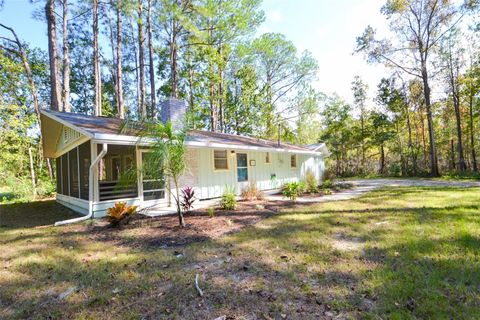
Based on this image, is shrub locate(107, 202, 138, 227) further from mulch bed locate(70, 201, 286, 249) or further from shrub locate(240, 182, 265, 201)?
shrub locate(240, 182, 265, 201)

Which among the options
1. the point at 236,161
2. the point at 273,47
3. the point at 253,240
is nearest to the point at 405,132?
the point at 273,47

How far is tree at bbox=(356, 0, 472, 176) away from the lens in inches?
665

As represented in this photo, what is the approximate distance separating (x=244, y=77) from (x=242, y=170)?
15.6m

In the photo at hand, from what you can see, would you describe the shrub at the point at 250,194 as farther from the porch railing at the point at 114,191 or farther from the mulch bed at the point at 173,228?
the porch railing at the point at 114,191

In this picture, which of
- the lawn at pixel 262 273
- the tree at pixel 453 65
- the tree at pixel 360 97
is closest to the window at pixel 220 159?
the lawn at pixel 262 273

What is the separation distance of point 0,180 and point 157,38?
46.0 ft

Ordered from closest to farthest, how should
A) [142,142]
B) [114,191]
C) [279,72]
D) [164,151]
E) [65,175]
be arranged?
[164,151], [142,142], [114,191], [65,175], [279,72]

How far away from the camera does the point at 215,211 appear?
718 cm

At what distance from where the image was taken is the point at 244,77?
2381 centimetres

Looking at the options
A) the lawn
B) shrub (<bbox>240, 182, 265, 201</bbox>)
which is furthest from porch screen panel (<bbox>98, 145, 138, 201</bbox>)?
shrub (<bbox>240, 182, 265, 201</bbox>)

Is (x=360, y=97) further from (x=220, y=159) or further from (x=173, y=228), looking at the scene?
(x=173, y=228)

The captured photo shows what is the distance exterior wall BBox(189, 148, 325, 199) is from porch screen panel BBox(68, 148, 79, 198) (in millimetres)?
3898

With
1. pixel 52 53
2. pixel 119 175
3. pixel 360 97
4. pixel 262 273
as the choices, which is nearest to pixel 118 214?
pixel 119 175

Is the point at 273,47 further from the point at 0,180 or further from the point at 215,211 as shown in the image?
the point at 0,180
